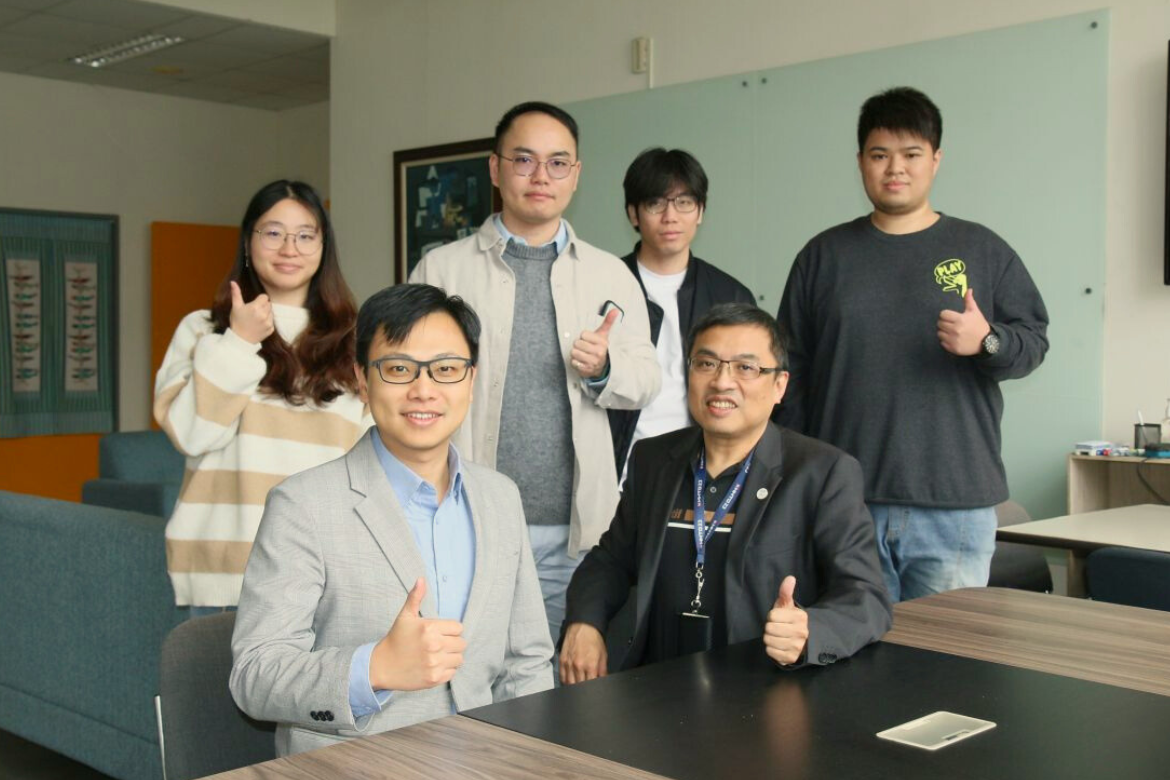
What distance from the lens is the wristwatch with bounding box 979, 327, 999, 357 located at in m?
2.43

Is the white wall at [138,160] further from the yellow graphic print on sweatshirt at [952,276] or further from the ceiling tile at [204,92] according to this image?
the yellow graphic print on sweatshirt at [952,276]

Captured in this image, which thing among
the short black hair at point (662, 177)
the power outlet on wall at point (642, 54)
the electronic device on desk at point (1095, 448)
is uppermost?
the power outlet on wall at point (642, 54)

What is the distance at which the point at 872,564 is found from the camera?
1951mm

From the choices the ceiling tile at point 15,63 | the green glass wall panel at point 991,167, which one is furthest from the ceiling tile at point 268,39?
the green glass wall panel at point 991,167

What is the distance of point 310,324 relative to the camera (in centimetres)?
244

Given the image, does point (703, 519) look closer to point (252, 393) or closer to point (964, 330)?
point (964, 330)

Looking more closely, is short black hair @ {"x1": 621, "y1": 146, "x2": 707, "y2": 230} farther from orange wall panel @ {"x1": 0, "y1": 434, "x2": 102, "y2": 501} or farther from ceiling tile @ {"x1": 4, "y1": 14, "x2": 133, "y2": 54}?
orange wall panel @ {"x1": 0, "y1": 434, "x2": 102, "y2": 501}

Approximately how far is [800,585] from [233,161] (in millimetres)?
8533

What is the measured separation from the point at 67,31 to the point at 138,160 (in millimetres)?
1841

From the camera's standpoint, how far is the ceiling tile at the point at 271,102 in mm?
9383

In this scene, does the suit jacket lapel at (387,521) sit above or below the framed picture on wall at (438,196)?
below

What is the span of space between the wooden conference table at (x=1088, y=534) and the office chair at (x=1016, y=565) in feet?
1.06

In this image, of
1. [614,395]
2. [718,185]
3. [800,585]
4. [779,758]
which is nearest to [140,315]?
[718,185]

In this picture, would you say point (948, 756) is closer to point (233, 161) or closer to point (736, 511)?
point (736, 511)
